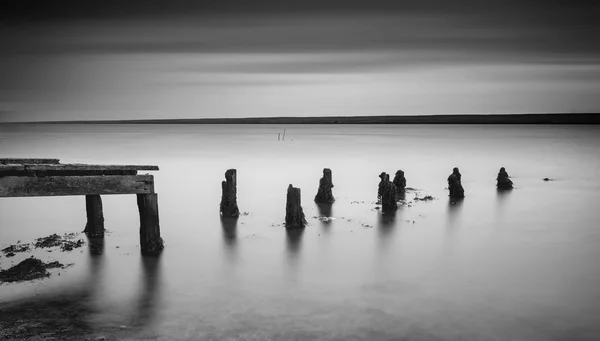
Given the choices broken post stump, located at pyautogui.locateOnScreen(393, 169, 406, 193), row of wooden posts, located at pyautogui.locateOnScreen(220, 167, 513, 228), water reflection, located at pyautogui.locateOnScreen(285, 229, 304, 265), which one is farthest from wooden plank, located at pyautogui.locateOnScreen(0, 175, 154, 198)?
broken post stump, located at pyautogui.locateOnScreen(393, 169, 406, 193)

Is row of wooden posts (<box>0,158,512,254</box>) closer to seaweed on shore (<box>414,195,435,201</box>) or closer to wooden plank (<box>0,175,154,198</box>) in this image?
wooden plank (<box>0,175,154,198</box>)

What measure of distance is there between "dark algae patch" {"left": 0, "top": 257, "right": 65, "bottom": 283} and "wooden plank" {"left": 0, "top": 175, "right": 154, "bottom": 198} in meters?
1.17

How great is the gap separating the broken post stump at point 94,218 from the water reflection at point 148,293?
1851 mm

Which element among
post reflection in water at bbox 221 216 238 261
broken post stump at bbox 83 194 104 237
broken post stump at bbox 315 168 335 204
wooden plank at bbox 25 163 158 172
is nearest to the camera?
wooden plank at bbox 25 163 158 172

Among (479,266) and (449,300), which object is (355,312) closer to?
(449,300)

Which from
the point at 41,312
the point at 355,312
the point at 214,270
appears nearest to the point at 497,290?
the point at 355,312

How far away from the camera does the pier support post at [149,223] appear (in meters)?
8.75

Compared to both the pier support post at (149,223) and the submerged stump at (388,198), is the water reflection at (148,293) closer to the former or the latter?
the pier support post at (149,223)

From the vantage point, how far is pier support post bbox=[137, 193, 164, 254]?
8.75 m

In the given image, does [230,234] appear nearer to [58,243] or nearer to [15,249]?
[58,243]

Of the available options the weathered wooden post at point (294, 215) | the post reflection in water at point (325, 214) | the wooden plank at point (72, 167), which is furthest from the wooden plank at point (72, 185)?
the post reflection in water at point (325, 214)

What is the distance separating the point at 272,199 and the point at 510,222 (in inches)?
278

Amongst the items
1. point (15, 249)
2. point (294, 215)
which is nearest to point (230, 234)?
point (294, 215)

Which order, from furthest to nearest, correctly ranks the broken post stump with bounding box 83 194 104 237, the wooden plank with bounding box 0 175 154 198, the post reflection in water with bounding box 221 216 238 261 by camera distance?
the post reflection in water with bounding box 221 216 238 261 → the broken post stump with bounding box 83 194 104 237 → the wooden plank with bounding box 0 175 154 198
